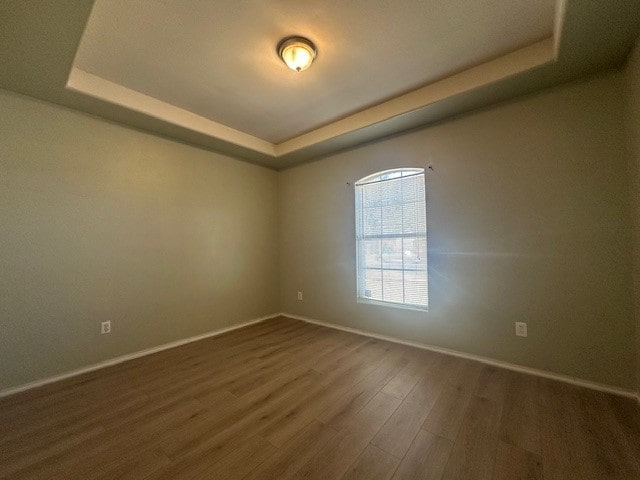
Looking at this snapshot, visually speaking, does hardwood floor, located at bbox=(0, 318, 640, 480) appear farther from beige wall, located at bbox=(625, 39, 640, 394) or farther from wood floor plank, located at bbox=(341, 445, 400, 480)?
beige wall, located at bbox=(625, 39, 640, 394)

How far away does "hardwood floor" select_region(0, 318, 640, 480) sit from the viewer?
1316mm

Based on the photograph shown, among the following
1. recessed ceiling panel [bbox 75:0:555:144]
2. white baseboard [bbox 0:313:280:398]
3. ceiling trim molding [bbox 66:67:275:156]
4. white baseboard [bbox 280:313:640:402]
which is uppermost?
recessed ceiling panel [bbox 75:0:555:144]

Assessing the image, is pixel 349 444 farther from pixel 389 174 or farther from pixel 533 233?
pixel 389 174

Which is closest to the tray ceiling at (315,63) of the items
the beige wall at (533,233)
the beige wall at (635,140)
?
the beige wall at (635,140)

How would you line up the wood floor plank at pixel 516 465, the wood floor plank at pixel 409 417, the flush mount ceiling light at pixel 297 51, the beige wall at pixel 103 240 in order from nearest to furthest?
1. the wood floor plank at pixel 516 465
2. the wood floor plank at pixel 409 417
3. the flush mount ceiling light at pixel 297 51
4. the beige wall at pixel 103 240

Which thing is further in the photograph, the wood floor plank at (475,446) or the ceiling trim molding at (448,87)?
the ceiling trim molding at (448,87)

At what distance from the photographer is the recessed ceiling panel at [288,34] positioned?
167 cm

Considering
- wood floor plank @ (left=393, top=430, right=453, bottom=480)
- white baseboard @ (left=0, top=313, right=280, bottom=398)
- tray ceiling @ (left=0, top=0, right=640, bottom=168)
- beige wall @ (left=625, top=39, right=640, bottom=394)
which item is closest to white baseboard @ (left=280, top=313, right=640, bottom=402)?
beige wall @ (left=625, top=39, right=640, bottom=394)

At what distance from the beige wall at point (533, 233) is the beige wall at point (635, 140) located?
82 millimetres

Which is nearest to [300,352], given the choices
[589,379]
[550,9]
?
[589,379]

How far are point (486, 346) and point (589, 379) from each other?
699 mm

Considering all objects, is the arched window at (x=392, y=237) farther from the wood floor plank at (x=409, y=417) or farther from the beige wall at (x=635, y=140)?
the beige wall at (x=635, y=140)

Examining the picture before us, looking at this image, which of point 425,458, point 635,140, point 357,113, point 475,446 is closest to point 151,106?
point 357,113

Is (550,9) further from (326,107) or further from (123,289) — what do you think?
(123,289)
